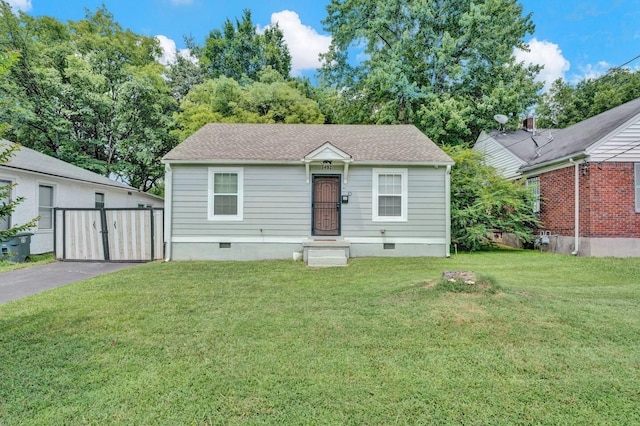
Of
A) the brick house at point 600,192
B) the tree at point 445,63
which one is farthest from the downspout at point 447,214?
the tree at point 445,63

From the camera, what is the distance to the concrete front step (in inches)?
321

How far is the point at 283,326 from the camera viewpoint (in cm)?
380

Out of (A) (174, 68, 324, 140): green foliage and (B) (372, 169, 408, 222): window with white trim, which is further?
(A) (174, 68, 324, 140): green foliage

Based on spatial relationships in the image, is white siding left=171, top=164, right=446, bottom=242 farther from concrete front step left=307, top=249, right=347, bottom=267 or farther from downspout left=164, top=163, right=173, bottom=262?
concrete front step left=307, top=249, right=347, bottom=267

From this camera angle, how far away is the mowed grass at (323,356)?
2.25 meters

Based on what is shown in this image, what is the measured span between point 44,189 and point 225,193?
6.86m

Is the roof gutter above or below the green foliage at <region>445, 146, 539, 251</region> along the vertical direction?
above

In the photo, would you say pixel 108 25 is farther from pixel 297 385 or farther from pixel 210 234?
pixel 297 385

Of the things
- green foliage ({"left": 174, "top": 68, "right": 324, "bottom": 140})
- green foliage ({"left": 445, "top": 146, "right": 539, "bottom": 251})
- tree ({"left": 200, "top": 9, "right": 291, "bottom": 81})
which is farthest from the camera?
tree ({"left": 200, "top": 9, "right": 291, "bottom": 81})

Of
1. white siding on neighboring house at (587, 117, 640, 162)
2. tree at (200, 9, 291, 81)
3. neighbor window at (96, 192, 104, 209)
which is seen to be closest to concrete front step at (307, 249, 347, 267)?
white siding on neighboring house at (587, 117, 640, 162)

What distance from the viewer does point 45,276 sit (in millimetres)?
7000

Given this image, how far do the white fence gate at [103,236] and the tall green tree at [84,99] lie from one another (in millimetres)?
10378

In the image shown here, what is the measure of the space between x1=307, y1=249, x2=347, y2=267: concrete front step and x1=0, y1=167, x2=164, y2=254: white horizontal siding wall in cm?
802

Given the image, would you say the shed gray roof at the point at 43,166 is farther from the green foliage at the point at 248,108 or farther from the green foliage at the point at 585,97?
the green foliage at the point at 585,97
